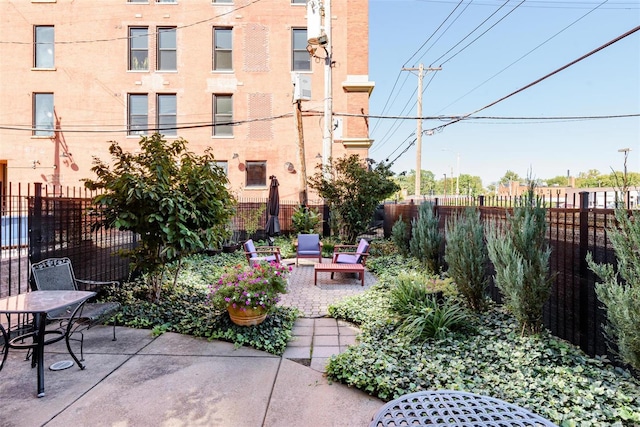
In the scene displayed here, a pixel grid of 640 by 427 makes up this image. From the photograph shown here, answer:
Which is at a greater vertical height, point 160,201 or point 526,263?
point 160,201

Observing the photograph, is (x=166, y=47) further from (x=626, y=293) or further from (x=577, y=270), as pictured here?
(x=626, y=293)

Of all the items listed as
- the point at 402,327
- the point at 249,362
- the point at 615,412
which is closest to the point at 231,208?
the point at 249,362

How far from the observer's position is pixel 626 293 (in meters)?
2.74

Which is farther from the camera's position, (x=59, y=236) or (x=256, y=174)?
(x=256, y=174)

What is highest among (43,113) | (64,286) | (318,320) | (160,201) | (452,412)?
(43,113)

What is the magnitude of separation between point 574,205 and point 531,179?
1.80ft

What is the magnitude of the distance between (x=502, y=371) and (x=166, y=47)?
2037cm

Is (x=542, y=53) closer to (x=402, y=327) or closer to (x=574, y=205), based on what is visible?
(x=574, y=205)

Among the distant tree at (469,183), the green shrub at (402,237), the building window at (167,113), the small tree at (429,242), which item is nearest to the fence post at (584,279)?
the small tree at (429,242)

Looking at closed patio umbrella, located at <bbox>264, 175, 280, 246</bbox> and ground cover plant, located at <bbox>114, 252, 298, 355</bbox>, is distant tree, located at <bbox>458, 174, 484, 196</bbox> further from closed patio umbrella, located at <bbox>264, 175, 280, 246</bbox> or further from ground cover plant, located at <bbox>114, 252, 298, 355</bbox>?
ground cover plant, located at <bbox>114, 252, 298, 355</bbox>

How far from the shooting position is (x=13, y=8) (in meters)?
17.6

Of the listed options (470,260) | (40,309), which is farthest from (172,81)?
(470,260)

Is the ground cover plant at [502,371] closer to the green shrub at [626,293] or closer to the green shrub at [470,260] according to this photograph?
the green shrub at [626,293]

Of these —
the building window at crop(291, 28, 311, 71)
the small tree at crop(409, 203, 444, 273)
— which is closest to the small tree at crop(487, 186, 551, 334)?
the small tree at crop(409, 203, 444, 273)
